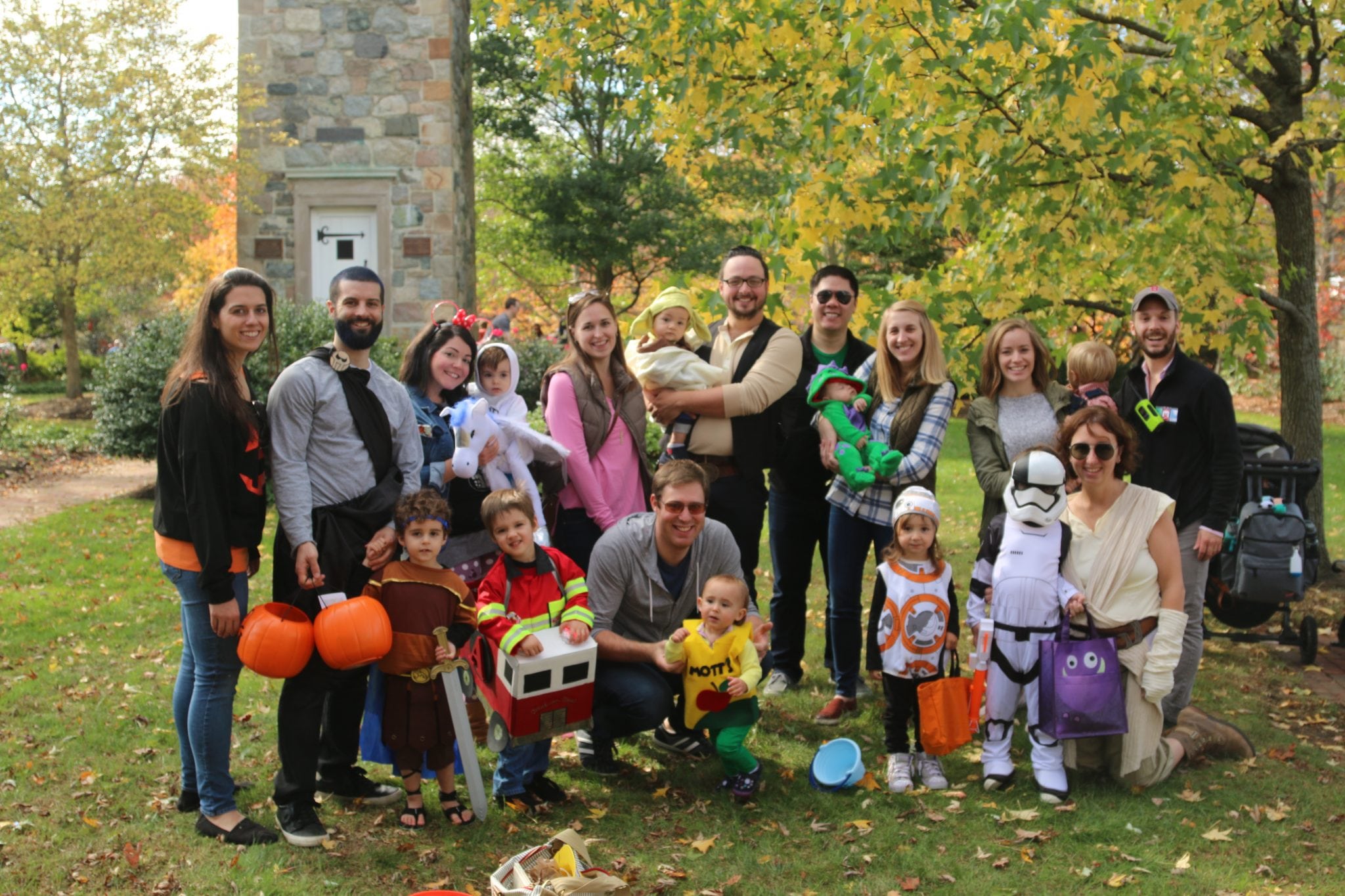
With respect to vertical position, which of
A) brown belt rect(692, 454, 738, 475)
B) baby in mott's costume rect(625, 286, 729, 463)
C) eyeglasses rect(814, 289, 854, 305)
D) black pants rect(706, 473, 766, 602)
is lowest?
black pants rect(706, 473, 766, 602)

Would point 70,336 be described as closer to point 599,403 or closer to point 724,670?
point 599,403

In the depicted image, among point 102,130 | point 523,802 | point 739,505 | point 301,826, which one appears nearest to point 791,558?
point 739,505

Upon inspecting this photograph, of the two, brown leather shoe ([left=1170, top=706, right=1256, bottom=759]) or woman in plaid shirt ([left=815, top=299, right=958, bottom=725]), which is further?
woman in plaid shirt ([left=815, top=299, right=958, bottom=725])

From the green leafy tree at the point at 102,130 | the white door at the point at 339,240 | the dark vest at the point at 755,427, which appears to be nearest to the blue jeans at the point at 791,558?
the dark vest at the point at 755,427

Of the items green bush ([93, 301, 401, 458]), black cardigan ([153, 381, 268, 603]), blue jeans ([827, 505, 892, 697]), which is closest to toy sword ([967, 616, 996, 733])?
blue jeans ([827, 505, 892, 697])

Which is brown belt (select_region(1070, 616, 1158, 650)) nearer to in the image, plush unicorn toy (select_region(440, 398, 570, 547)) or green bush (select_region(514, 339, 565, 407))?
plush unicorn toy (select_region(440, 398, 570, 547))

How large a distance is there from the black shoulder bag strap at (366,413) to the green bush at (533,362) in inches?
371

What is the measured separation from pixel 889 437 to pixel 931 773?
4.51 ft

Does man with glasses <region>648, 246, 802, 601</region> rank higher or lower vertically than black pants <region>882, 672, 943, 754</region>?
higher

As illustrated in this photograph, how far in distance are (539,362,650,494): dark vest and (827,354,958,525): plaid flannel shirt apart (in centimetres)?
94

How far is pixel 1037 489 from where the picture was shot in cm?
407

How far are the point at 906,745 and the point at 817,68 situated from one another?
13.0 feet

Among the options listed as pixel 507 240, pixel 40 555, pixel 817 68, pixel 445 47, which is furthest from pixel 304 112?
pixel 507 240

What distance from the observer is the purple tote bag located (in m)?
4.12
